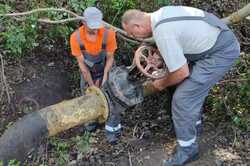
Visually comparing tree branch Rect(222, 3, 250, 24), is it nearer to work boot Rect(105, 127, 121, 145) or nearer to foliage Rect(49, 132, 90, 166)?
work boot Rect(105, 127, 121, 145)

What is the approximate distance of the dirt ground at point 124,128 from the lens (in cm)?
516

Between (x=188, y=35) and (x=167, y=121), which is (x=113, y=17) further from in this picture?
(x=188, y=35)

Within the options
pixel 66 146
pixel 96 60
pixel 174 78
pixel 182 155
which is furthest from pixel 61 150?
pixel 174 78

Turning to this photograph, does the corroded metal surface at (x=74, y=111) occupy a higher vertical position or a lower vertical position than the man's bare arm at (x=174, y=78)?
lower

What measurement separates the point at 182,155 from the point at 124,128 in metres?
1.16

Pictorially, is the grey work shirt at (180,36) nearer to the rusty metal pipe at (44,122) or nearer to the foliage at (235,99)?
the rusty metal pipe at (44,122)

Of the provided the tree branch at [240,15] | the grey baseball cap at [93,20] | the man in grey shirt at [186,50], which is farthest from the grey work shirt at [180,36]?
the tree branch at [240,15]

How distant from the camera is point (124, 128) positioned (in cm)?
588

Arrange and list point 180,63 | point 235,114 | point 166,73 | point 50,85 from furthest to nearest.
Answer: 1. point 50,85
2. point 235,114
3. point 166,73
4. point 180,63

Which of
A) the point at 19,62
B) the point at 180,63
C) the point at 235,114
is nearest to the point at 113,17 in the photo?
the point at 19,62

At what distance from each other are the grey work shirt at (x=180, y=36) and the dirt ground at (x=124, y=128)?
130 cm

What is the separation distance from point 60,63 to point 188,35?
277 centimetres

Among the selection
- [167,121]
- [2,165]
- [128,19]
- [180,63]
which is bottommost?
[167,121]

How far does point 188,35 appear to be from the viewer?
171 inches
